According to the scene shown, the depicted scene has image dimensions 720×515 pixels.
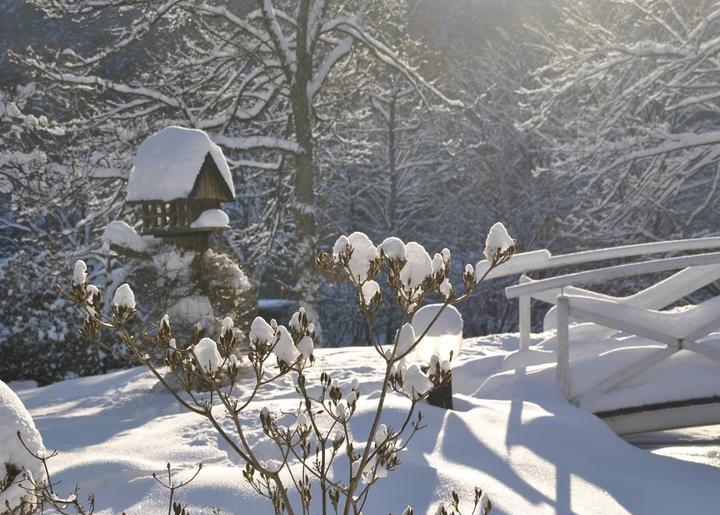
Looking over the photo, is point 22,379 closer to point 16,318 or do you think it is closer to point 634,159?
point 16,318

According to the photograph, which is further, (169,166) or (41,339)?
(41,339)

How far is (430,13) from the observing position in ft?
70.1

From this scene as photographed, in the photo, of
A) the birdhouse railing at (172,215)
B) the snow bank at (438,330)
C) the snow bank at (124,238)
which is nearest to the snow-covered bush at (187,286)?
the snow bank at (124,238)

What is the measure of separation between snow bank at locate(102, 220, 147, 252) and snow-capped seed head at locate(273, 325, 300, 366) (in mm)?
5207

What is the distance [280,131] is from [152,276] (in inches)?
314

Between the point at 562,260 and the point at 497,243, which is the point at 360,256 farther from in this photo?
the point at 562,260

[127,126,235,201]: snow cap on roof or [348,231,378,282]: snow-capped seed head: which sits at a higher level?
[127,126,235,201]: snow cap on roof

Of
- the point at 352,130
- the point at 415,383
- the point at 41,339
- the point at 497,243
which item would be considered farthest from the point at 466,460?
the point at 352,130

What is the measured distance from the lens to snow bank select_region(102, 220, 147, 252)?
675 centimetres

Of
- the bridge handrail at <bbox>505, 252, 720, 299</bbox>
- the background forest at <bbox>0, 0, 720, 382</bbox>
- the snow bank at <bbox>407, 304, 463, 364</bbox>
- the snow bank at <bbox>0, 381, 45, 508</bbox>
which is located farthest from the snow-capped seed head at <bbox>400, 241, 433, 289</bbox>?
the background forest at <bbox>0, 0, 720, 382</bbox>

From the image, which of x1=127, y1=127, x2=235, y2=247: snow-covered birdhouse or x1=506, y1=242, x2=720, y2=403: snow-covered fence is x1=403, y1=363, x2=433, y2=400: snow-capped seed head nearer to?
x1=506, y1=242, x2=720, y2=403: snow-covered fence

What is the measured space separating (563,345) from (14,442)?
3605 millimetres

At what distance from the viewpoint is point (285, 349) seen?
75.3 inches

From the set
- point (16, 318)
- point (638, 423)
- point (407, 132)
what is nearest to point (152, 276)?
point (16, 318)
